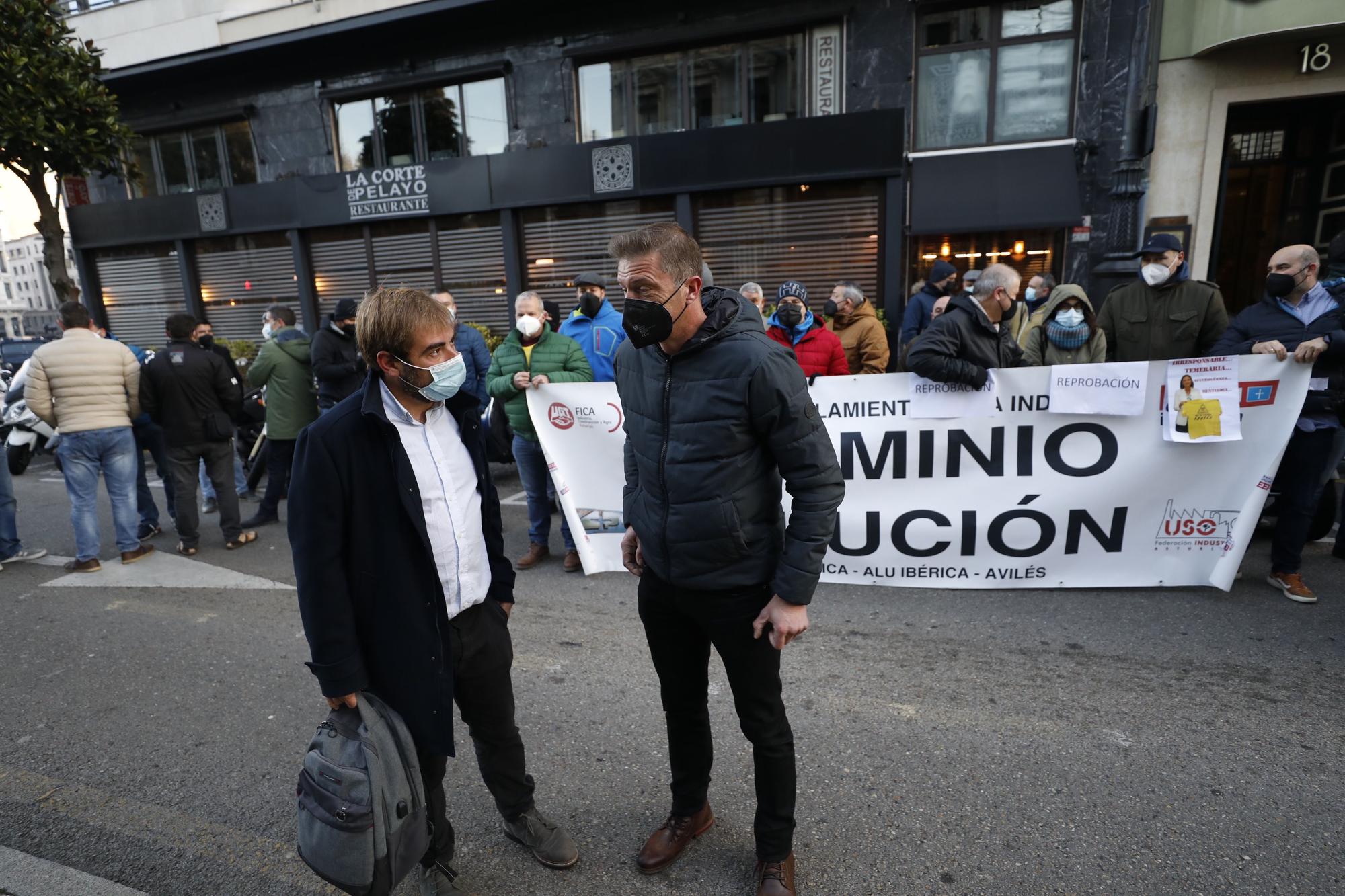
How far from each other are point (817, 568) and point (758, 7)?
36.4ft

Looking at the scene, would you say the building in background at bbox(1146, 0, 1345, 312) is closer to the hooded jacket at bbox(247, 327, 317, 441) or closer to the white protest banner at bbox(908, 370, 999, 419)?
the white protest banner at bbox(908, 370, 999, 419)

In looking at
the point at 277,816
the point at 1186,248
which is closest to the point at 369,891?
the point at 277,816

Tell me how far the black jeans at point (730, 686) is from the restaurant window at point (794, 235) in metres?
9.39

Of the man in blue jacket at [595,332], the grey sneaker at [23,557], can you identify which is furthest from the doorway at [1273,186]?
the grey sneaker at [23,557]

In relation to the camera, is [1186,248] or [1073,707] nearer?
[1073,707]

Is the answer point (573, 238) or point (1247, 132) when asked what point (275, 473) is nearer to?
point (573, 238)

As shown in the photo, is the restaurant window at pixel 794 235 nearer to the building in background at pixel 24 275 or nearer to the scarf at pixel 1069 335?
the scarf at pixel 1069 335

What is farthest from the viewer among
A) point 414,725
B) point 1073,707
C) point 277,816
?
point 1073,707

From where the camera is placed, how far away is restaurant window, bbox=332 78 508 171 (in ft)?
41.4

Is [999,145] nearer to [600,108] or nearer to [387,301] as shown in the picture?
[600,108]

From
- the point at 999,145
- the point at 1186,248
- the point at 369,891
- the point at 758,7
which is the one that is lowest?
the point at 369,891

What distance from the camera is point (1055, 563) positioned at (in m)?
4.38

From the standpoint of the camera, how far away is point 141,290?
15625 millimetres

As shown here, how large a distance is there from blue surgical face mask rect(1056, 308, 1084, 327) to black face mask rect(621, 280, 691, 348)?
371 centimetres
